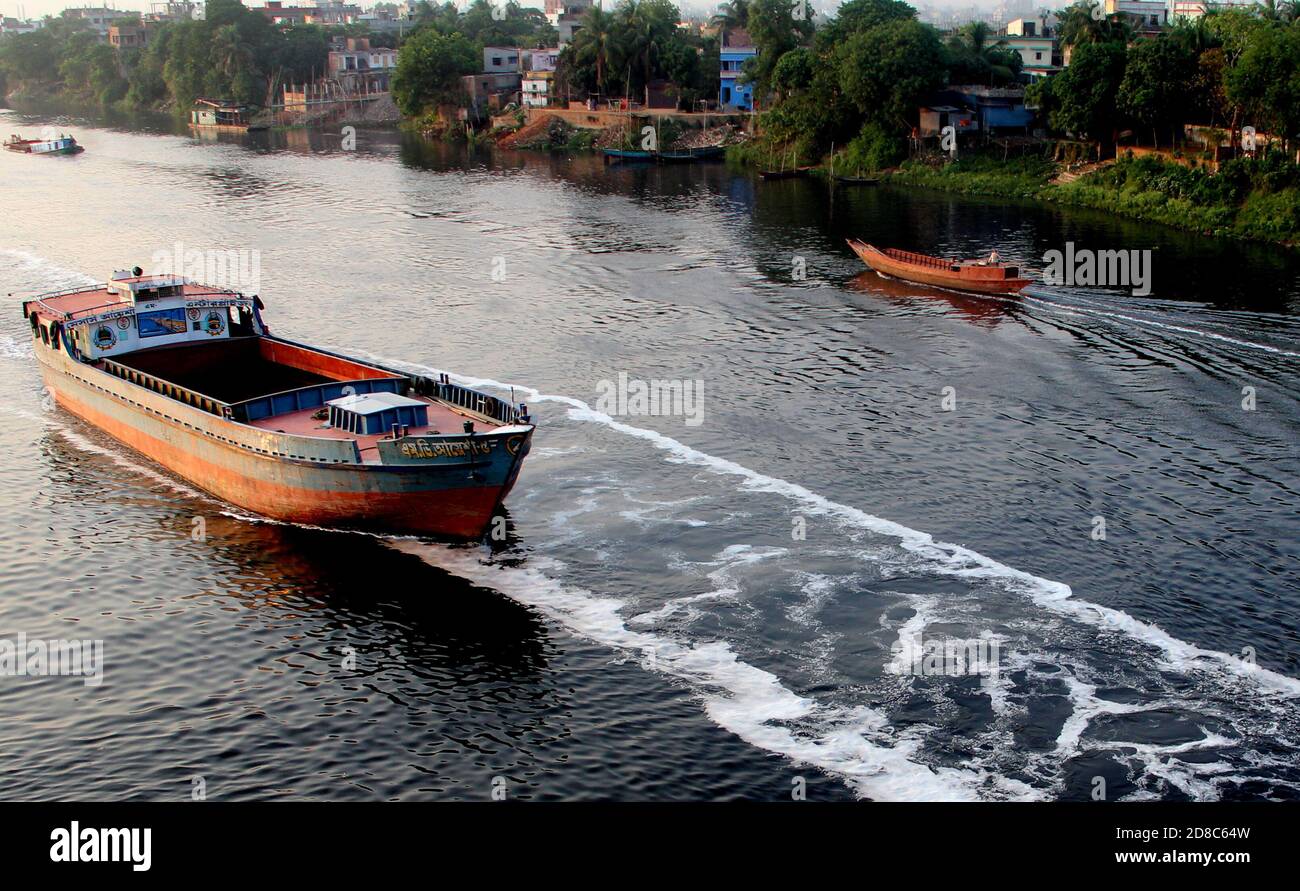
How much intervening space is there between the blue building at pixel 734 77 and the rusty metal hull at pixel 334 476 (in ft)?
482

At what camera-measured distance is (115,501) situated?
5597 cm

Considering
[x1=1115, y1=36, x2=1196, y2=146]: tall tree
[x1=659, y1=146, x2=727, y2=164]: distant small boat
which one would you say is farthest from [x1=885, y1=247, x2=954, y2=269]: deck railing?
[x1=659, y1=146, x2=727, y2=164]: distant small boat

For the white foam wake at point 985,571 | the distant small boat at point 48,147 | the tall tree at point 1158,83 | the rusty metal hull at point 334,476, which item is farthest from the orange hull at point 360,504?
the distant small boat at point 48,147

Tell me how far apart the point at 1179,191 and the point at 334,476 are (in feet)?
298

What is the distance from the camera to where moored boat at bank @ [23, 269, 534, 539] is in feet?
159

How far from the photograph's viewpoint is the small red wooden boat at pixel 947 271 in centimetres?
8669

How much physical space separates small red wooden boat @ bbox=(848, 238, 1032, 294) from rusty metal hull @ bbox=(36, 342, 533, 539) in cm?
4978

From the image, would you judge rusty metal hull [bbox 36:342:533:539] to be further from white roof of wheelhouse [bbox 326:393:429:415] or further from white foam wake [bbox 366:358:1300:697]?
white foam wake [bbox 366:358:1300:697]

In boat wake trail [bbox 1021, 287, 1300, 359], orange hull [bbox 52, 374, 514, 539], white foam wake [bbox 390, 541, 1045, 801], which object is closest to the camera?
white foam wake [bbox 390, 541, 1045, 801]

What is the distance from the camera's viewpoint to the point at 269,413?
55.4m
